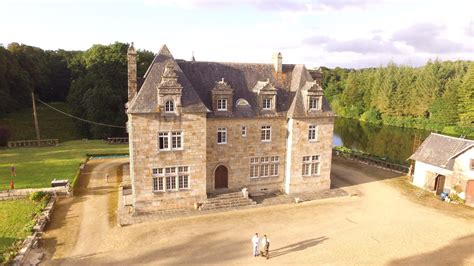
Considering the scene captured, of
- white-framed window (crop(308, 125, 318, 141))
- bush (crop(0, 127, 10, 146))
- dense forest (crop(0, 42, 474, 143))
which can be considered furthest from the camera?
dense forest (crop(0, 42, 474, 143))

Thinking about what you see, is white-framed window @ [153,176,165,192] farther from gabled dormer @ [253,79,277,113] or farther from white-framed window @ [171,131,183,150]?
gabled dormer @ [253,79,277,113]

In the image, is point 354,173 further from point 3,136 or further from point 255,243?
point 3,136

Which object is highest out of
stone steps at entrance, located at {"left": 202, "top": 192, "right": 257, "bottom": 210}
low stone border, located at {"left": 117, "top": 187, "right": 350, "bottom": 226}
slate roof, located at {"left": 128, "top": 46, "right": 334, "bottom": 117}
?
slate roof, located at {"left": 128, "top": 46, "right": 334, "bottom": 117}

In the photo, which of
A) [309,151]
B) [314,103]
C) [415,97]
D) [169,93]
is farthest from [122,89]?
[415,97]

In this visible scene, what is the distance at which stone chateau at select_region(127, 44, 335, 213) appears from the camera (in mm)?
23469

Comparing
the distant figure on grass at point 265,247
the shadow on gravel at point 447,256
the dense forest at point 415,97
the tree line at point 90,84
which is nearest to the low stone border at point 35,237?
the distant figure on grass at point 265,247

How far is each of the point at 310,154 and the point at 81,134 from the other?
44143mm

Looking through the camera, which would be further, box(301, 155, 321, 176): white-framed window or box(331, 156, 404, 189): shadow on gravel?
box(331, 156, 404, 189): shadow on gravel

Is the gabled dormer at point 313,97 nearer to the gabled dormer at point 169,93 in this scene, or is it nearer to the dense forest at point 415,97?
the gabled dormer at point 169,93

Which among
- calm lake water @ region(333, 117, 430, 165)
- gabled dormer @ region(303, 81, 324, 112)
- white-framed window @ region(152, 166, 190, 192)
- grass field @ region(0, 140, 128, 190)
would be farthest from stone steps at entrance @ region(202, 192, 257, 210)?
calm lake water @ region(333, 117, 430, 165)

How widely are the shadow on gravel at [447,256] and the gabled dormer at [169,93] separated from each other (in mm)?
17200

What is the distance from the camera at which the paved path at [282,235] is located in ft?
61.2

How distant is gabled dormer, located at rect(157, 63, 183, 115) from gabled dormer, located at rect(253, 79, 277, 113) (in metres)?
7.20

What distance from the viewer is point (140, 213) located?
2391cm
